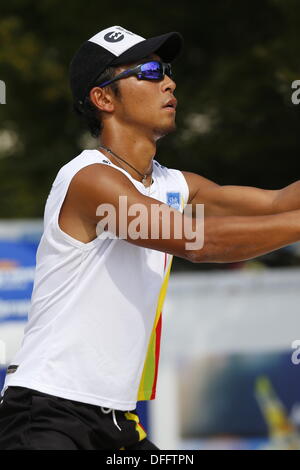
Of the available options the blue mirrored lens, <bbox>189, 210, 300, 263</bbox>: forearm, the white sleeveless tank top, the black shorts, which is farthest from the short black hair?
the black shorts

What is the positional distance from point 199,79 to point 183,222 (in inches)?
212

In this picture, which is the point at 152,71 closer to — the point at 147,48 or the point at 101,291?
the point at 147,48

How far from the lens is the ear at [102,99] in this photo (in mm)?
3729

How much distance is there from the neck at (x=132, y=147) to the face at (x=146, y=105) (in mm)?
36

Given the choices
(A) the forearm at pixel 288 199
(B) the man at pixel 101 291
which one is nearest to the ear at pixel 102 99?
(B) the man at pixel 101 291

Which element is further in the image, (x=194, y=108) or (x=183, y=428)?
(x=194, y=108)

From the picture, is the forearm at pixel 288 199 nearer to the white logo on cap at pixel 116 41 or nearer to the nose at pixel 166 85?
the nose at pixel 166 85

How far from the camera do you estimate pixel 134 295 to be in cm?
346

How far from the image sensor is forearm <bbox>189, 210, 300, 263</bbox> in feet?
10.5

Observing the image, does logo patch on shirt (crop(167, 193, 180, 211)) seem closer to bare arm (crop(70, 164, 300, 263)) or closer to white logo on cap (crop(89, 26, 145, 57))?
bare arm (crop(70, 164, 300, 263))

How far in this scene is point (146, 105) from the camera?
368cm
